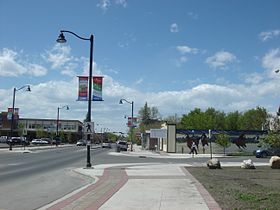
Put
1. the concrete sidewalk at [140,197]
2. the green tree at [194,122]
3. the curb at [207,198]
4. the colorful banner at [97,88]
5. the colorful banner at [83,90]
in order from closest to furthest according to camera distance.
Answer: the curb at [207,198] → the concrete sidewalk at [140,197] → the colorful banner at [83,90] → the colorful banner at [97,88] → the green tree at [194,122]

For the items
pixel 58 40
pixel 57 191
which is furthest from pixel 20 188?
pixel 58 40

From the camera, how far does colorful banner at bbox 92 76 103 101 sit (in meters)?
27.4

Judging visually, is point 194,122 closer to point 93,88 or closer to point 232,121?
point 232,121

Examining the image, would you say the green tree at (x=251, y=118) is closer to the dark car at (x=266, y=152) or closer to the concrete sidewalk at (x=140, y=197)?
the dark car at (x=266, y=152)

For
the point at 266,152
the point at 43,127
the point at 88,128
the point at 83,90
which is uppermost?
the point at 43,127

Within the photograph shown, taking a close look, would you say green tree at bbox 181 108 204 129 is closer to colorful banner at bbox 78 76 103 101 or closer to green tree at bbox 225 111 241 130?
green tree at bbox 225 111 241 130

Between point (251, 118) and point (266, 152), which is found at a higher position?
point (251, 118)

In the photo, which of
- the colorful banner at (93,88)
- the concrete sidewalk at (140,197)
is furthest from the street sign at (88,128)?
the concrete sidewalk at (140,197)

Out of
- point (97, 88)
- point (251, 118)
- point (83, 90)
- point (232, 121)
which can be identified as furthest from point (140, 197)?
point (232, 121)

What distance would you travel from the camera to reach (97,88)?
27.5 m

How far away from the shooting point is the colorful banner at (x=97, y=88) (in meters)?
27.4

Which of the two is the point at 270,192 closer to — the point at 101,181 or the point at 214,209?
the point at 214,209

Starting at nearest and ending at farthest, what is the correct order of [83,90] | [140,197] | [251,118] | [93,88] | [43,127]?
[140,197]
[83,90]
[93,88]
[251,118]
[43,127]

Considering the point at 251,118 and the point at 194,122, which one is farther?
the point at 251,118
